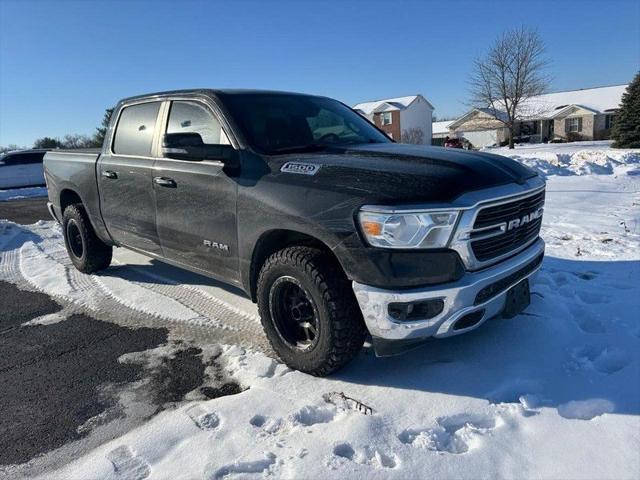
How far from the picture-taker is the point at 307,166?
3.07 metres

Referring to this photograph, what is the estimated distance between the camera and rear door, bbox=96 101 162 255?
4.36m

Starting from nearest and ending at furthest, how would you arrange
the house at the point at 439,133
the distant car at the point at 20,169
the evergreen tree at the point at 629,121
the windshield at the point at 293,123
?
the windshield at the point at 293,123 → the distant car at the point at 20,169 → the evergreen tree at the point at 629,121 → the house at the point at 439,133

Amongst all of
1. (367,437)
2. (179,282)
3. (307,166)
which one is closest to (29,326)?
(179,282)

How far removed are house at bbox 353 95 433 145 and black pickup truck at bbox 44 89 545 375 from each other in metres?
51.1

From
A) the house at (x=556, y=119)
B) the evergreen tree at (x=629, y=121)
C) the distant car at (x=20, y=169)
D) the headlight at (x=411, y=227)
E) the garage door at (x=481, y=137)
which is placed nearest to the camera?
the headlight at (x=411, y=227)

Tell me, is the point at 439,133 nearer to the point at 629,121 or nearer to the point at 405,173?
the point at 629,121

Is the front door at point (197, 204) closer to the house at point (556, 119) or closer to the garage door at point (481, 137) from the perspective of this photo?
the house at point (556, 119)

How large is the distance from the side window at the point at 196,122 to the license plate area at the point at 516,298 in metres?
2.21

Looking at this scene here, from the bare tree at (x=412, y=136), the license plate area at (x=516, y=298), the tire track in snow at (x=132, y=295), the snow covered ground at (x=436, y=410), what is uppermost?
the bare tree at (x=412, y=136)

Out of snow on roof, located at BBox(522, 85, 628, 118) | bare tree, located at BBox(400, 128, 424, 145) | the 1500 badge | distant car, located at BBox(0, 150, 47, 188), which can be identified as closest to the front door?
the 1500 badge

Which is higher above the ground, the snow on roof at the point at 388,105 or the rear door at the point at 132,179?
the snow on roof at the point at 388,105

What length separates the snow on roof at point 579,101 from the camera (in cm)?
4947

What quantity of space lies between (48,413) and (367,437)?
1957 mm

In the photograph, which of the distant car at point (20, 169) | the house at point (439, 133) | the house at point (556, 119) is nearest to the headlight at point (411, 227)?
the distant car at point (20, 169)
